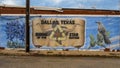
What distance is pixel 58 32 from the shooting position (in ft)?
79.4

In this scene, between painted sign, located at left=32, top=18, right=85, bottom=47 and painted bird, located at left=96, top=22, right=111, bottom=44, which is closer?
painted sign, located at left=32, top=18, right=85, bottom=47

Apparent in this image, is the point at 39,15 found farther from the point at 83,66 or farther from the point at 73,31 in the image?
the point at 83,66

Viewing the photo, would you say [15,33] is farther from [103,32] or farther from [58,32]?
[103,32]

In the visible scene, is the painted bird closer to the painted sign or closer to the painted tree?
the painted sign

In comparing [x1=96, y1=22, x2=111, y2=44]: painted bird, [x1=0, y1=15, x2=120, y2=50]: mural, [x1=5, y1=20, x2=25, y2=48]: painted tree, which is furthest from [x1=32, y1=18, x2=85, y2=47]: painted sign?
[x1=96, y1=22, x2=111, y2=44]: painted bird

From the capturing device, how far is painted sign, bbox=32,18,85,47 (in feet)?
79.3

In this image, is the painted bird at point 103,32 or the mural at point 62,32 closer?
the mural at point 62,32

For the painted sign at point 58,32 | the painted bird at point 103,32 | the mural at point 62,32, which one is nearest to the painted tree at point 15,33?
the mural at point 62,32

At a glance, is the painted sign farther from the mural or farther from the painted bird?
the painted bird

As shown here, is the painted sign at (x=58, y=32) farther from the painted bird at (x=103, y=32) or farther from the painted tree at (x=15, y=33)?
the painted bird at (x=103, y=32)

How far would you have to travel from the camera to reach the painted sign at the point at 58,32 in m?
24.2

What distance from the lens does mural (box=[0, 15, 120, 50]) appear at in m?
24.2

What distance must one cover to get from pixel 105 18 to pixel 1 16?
6.50 meters

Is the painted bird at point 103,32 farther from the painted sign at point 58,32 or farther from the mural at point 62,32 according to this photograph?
the painted sign at point 58,32
